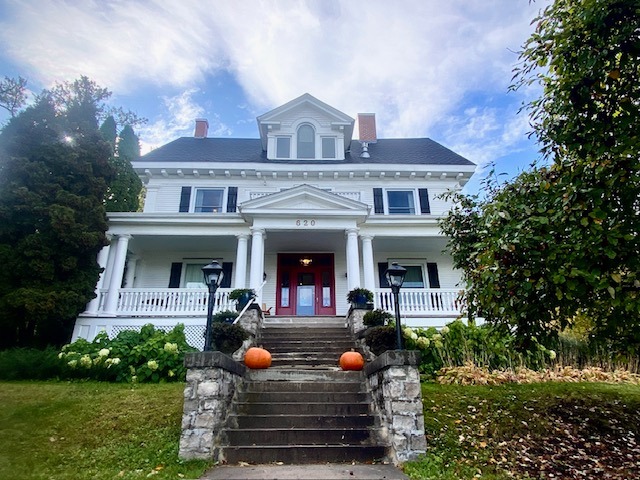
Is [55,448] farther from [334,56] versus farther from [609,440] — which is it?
[334,56]

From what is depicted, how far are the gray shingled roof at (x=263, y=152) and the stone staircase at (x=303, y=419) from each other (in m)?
10.3

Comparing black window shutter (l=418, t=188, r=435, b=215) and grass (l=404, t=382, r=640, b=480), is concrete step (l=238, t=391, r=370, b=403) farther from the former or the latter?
black window shutter (l=418, t=188, r=435, b=215)

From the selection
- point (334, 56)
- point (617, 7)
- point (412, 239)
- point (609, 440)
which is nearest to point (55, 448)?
point (609, 440)

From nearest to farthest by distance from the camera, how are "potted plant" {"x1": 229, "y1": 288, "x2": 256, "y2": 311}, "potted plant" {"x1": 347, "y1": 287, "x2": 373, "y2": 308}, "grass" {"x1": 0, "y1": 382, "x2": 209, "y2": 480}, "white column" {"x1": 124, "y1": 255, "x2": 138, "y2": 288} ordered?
"grass" {"x1": 0, "y1": 382, "x2": 209, "y2": 480}, "potted plant" {"x1": 347, "y1": 287, "x2": 373, "y2": 308}, "potted plant" {"x1": 229, "y1": 288, "x2": 256, "y2": 311}, "white column" {"x1": 124, "y1": 255, "x2": 138, "y2": 288}

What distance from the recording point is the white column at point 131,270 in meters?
13.2

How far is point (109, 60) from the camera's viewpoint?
6477 mm

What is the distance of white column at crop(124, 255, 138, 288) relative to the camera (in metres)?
13.2

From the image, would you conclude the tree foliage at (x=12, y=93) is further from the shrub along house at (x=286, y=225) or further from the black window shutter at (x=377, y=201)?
the black window shutter at (x=377, y=201)

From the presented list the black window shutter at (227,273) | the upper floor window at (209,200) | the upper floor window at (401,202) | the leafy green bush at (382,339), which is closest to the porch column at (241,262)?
the black window shutter at (227,273)

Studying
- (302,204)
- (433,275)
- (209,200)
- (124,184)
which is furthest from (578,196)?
(124,184)

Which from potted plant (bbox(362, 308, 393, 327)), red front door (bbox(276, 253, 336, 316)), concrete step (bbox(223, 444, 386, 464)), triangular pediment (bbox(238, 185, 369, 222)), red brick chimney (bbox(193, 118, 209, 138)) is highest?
red brick chimney (bbox(193, 118, 209, 138))

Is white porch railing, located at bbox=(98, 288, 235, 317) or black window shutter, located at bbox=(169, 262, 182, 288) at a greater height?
black window shutter, located at bbox=(169, 262, 182, 288)

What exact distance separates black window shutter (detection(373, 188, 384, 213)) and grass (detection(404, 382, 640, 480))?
858 centimetres

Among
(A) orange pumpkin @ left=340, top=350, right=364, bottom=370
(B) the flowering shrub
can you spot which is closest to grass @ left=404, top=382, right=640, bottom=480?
(A) orange pumpkin @ left=340, top=350, right=364, bottom=370
